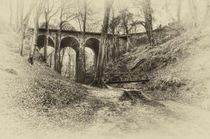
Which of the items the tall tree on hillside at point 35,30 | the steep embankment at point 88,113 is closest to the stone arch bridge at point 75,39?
the tall tree on hillside at point 35,30

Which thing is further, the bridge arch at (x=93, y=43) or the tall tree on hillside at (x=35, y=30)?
the bridge arch at (x=93, y=43)

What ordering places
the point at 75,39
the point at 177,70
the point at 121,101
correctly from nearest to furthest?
the point at 121,101, the point at 177,70, the point at 75,39

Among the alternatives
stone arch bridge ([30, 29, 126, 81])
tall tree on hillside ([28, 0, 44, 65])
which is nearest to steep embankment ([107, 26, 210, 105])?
tall tree on hillside ([28, 0, 44, 65])

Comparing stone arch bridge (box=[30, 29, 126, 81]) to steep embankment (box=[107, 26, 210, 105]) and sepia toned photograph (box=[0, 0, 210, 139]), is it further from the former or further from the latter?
sepia toned photograph (box=[0, 0, 210, 139])

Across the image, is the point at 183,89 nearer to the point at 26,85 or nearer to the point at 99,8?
the point at 26,85

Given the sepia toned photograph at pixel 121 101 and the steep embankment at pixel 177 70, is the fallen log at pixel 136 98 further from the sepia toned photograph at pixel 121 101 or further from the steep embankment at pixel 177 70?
the steep embankment at pixel 177 70

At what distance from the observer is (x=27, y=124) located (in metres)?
6.26

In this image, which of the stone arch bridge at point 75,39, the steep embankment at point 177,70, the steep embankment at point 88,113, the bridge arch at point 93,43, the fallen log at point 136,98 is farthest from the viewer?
the bridge arch at point 93,43

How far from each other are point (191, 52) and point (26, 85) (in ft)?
32.0

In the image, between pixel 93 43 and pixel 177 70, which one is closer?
pixel 177 70

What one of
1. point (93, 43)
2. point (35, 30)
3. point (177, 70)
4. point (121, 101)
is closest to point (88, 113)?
point (121, 101)

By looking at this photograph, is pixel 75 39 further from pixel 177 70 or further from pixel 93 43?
pixel 177 70

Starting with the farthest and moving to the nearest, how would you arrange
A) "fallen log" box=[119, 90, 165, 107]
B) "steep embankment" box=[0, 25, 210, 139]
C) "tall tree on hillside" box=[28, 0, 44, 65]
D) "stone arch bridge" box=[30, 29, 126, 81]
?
"stone arch bridge" box=[30, 29, 126, 81] → "tall tree on hillside" box=[28, 0, 44, 65] → "fallen log" box=[119, 90, 165, 107] → "steep embankment" box=[0, 25, 210, 139]

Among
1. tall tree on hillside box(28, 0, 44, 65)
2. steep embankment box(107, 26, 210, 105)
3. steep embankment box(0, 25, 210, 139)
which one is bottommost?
steep embankment box(0, 25, 210, 139)
